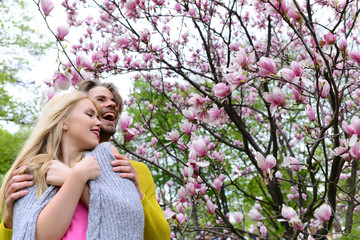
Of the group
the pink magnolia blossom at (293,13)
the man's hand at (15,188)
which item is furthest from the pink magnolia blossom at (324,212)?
the man's hand at (15,188)

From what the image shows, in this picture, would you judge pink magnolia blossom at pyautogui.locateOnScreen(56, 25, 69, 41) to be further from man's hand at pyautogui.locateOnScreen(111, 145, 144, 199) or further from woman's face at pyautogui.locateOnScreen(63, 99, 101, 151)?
man's hand at pyautogui.locateOnScreen(111, 145, 144, 199)

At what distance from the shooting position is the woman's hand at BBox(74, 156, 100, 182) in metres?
1.17

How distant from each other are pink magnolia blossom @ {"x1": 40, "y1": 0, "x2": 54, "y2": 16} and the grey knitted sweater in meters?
1.08

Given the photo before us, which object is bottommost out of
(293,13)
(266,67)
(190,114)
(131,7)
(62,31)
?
(190,114)

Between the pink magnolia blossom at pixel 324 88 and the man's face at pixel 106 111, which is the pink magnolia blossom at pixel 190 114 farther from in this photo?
the pink magnolia blossom at pixel 324 88

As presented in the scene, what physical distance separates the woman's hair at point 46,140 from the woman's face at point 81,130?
27 mm

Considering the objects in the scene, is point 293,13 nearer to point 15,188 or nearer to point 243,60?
point 243,60

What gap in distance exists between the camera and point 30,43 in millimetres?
10961

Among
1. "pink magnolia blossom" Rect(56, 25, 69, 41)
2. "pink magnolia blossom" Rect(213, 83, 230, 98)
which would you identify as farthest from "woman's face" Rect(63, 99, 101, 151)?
"pink magnolia blossom" Rect(56, 25, 69, 41)

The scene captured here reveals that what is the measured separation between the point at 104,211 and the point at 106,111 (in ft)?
2.13

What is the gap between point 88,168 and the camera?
1.19 m

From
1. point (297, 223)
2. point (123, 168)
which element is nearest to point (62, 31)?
point (123, 168)

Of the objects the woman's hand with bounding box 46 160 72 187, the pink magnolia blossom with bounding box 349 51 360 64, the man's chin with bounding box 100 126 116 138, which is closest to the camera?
the woman's hand with bounding box 46 160 72 187

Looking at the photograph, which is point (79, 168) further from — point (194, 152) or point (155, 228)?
point (194, 152)
